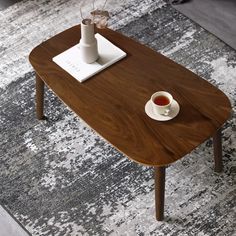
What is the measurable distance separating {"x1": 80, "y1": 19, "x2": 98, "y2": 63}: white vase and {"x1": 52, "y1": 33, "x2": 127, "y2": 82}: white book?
34 mm

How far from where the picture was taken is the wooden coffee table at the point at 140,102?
7.09 feet

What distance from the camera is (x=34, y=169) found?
2639 mm

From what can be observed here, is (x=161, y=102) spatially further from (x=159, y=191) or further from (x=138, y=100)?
(x=159, y=191)

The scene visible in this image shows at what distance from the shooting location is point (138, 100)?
2.34 m

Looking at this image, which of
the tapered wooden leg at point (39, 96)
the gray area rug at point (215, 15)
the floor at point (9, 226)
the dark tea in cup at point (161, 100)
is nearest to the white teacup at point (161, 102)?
the dark tea in cup at point (161, 100)

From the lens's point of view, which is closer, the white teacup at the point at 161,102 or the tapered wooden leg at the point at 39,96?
the white teacup at the point at 161,102

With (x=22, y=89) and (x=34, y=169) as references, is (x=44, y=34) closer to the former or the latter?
(x=22, y=89)

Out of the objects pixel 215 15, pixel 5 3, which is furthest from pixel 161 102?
pixel 5 3

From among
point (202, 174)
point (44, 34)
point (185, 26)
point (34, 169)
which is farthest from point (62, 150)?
point (185, 26)

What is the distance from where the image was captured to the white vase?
236cm

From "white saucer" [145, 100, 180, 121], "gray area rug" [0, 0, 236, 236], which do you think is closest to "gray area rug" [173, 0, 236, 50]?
"gray area rug" [0, 0, 236, 236]

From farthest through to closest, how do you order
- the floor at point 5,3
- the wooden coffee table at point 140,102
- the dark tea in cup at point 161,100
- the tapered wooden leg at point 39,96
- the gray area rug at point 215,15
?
the floor at point 5,3 → the gray area rug at point 215,15 → the tapered wooden leg at point 39,96 → the dark tea in cup at point 161,100 → the wooden coffee table at point 140,102

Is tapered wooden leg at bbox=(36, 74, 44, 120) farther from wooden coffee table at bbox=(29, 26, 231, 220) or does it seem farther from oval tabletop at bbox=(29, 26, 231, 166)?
oval tabletop at bbox=(29, 26, 231, 166)

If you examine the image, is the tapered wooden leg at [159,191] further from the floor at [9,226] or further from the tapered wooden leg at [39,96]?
the tapered wooden leg at [39,96]
